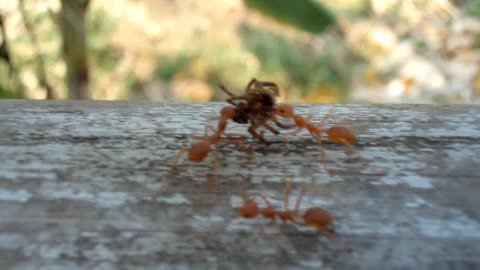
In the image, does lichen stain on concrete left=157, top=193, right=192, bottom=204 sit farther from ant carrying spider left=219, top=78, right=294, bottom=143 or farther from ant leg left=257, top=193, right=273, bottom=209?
ant carrying spider left=219, top=78, right=294, bottom=143

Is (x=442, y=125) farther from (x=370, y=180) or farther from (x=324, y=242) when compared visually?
(x=324, y=242)

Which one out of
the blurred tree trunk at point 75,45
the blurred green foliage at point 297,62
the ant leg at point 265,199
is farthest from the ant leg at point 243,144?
the blurred green foliage at point 297,62

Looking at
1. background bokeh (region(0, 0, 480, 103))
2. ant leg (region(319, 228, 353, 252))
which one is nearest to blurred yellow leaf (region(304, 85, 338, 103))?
background bokeh (region(0, 0, 480, 103))

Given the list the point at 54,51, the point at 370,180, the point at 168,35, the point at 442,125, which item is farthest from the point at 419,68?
the point at 370,180

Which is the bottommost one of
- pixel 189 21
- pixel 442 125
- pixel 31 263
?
pixel 31 263

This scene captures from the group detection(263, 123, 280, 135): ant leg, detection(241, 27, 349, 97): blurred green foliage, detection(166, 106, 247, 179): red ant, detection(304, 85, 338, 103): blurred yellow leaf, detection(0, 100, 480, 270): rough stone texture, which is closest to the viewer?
detection(0, 100, 480, 270): rough stone texture

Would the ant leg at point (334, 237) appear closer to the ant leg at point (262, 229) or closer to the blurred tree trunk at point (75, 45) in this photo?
the ant leg at point (262, 229)
